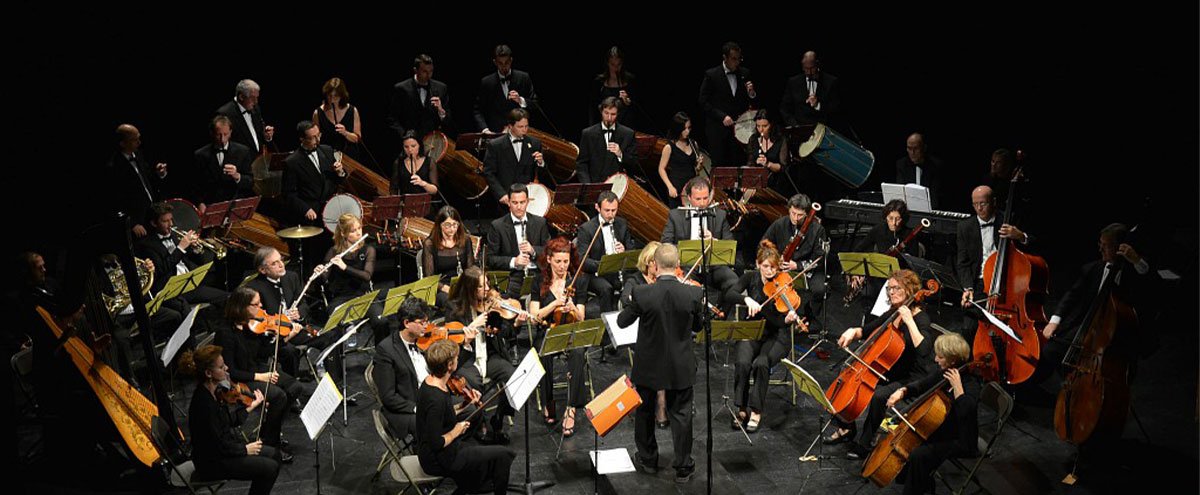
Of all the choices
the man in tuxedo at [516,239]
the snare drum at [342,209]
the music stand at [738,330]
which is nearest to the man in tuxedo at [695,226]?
the man in tuxedo at [516,239]

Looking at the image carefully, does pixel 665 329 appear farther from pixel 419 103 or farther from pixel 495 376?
pixel 419 103

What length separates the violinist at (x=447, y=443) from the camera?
6234 millimetres

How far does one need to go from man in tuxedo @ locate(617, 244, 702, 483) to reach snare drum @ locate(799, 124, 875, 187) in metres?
4.56

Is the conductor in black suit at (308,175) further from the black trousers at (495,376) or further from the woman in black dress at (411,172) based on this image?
the black trousers at (495,376)

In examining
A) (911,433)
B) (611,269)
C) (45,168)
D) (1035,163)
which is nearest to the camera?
(45,168)

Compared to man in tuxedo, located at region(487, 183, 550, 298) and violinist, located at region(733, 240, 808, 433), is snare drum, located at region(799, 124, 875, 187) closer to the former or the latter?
violinist, located at region(733, 240, 808, 433)

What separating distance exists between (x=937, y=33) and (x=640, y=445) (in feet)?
24.6

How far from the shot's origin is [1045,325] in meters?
7.82

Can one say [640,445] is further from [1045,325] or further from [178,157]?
[178,157]

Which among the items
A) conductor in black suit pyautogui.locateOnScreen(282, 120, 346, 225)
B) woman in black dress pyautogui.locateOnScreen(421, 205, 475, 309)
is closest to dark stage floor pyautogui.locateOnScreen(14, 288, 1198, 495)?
woman in black dress pyautogui.locateOnScreen(421, 205, 475, 309)

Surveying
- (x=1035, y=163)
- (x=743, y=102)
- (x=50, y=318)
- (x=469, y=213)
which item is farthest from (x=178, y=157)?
(x=1035, y=163)

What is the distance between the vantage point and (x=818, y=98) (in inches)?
456

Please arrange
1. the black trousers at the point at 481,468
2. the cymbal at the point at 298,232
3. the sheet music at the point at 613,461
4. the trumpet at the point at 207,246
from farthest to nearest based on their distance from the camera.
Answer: the cymbal at the point at 298,232
the trumpet at the point at 207,246
the sheet music at the point at 613,461
the black trousers at the point at 481,468

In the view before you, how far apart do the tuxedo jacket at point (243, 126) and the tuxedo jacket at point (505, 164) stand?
2248 mm
